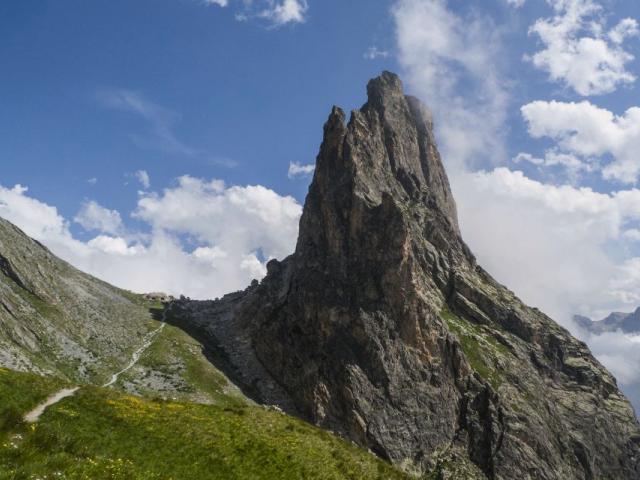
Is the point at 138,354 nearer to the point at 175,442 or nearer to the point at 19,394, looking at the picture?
the point at 19,394

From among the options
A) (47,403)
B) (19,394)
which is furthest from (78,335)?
(47,403)

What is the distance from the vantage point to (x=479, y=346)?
13438 centimetres

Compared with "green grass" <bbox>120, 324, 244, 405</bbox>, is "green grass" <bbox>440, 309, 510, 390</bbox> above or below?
above

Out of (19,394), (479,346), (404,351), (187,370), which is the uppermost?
(479,346)

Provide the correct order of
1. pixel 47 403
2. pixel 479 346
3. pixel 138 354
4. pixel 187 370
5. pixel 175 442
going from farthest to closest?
pixel 479 346, pixel 138 354, pixel 187 370, pixel 47 403, pixel 175 442

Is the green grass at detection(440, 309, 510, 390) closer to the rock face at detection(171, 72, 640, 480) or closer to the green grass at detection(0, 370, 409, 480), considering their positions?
the rock face at detection(171, 72, 640, 480)

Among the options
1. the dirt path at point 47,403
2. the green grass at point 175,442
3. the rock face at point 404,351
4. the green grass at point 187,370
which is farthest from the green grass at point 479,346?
the dirt path at point 47,403

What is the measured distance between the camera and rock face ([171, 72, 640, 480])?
108 metres

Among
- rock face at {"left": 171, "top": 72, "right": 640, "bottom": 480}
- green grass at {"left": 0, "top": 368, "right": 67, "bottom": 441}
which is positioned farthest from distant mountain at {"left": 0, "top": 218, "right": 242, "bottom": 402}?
green grass at {"left": 0, "top": 368, "right": 67, "bottom": 441}

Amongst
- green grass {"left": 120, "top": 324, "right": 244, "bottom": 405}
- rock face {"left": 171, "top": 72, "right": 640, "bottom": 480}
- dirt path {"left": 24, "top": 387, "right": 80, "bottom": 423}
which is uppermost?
rock face {"left": 171, "top": 72, "right": 640, "bottom": 480}

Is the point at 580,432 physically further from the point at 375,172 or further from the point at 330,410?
the point at 375,172

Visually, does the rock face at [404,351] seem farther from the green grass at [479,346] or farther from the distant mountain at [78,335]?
the distant mountain at [78,335]

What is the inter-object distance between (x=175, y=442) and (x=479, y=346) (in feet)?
373

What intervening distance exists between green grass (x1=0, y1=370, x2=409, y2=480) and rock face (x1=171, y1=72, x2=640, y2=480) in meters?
66.0
